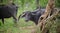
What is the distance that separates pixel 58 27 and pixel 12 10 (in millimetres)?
6213

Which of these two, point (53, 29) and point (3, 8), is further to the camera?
point (3, 8)

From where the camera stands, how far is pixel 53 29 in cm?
325

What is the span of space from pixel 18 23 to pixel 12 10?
2.28ft

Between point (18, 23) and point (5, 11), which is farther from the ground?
point (5, 11)

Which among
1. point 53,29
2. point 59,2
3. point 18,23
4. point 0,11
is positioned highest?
point 59,2

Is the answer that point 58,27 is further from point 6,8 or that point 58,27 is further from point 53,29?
point 6,8

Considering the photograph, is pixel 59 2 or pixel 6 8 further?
pixel 6 8

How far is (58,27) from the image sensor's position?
10.0 feet

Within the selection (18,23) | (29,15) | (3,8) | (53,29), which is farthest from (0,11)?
(53,29)

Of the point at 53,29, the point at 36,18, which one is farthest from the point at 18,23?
the point at 53,29

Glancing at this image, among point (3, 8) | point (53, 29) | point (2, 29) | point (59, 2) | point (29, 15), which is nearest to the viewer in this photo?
point (59, 2)

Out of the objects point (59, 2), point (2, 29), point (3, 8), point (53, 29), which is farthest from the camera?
point (3, 8)

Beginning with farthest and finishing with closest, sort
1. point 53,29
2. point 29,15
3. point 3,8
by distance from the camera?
point 3,8
point 29,15
point 53,29

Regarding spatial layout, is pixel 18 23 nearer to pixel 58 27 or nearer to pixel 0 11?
pixel 0 11
